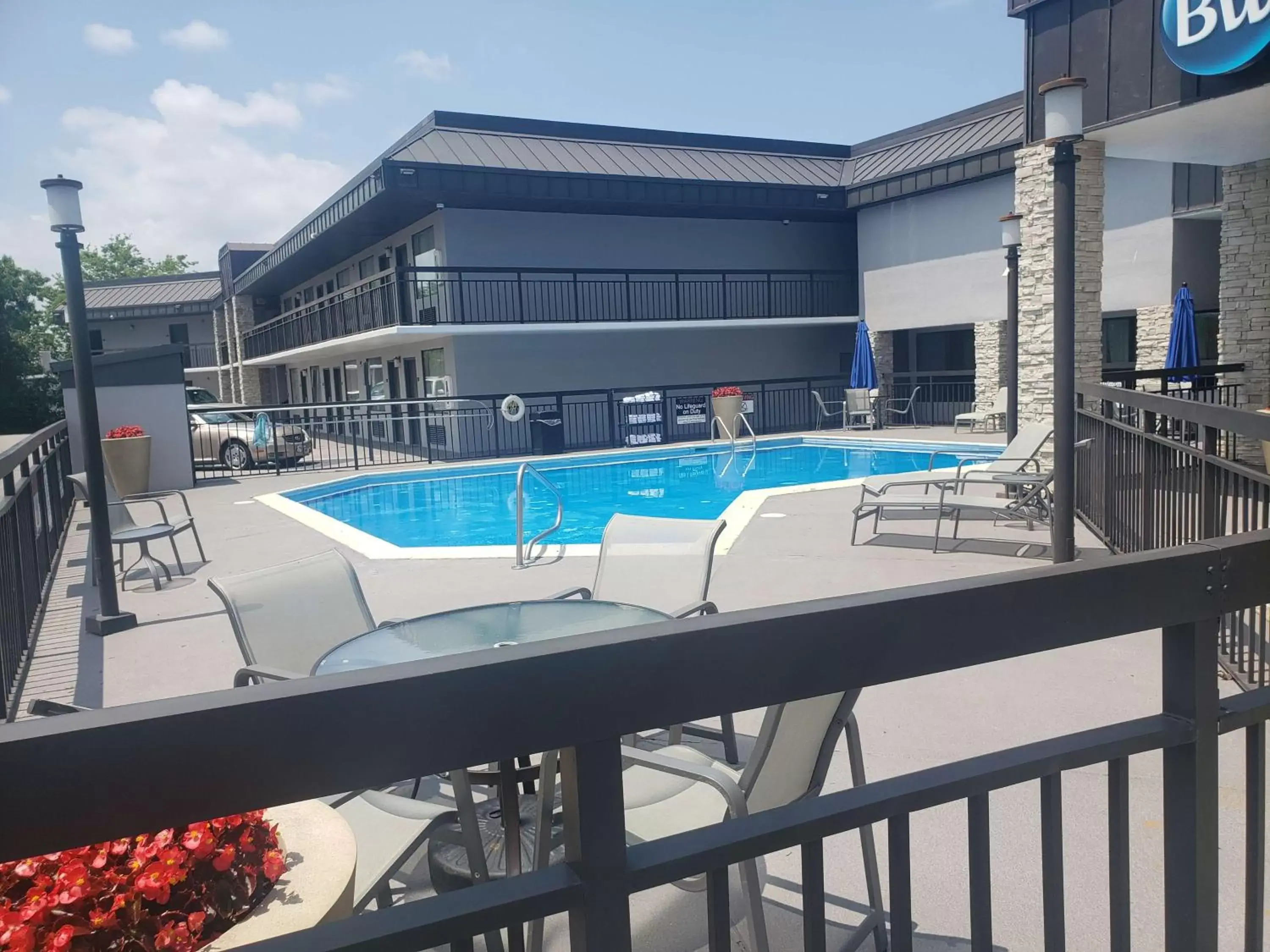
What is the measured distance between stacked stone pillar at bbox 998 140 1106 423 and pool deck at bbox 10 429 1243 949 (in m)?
4.66

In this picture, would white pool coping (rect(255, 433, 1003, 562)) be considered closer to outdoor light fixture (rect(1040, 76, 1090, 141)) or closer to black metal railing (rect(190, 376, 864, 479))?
black metal railing (rect(190, 376, 864, 479))

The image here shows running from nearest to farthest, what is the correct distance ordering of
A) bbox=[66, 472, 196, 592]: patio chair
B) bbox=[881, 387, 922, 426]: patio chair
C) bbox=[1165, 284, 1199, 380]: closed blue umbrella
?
1. bbox=[66, 472, 196, 592]: patio chair
2. bbox=[1165, 284, 1199, 380]: closed blue umbrella
3. bbox=[881, 387, 922, 426]: patio chair

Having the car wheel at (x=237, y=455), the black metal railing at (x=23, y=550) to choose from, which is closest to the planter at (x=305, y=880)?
the black metal railing at (x=23, y=550)

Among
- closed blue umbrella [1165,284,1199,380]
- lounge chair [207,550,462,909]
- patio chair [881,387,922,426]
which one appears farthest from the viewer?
patio chair [881,387,922,426]

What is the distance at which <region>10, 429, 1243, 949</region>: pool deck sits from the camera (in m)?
2.69

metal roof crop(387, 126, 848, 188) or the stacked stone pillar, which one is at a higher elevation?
metal roof crop(387, 126, 848, 188)

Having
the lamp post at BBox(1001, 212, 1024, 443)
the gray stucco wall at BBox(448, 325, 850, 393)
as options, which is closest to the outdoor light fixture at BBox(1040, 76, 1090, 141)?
the lamp post at BBox(1001, 212, 1024, 443)

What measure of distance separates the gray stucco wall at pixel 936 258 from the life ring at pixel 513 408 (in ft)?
30.8

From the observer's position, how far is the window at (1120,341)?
1758cm

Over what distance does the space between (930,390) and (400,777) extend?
23701 millimetres

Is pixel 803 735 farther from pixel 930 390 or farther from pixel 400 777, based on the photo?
pixel 930 390

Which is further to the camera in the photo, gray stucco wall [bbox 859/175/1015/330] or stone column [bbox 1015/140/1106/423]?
gray stucco wall [bbox 859/175/1015/330]

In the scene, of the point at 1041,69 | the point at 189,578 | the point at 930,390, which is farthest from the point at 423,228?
the point at 189,578

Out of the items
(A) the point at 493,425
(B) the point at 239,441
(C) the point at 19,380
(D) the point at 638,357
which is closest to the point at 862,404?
(D) the point at 638,357
